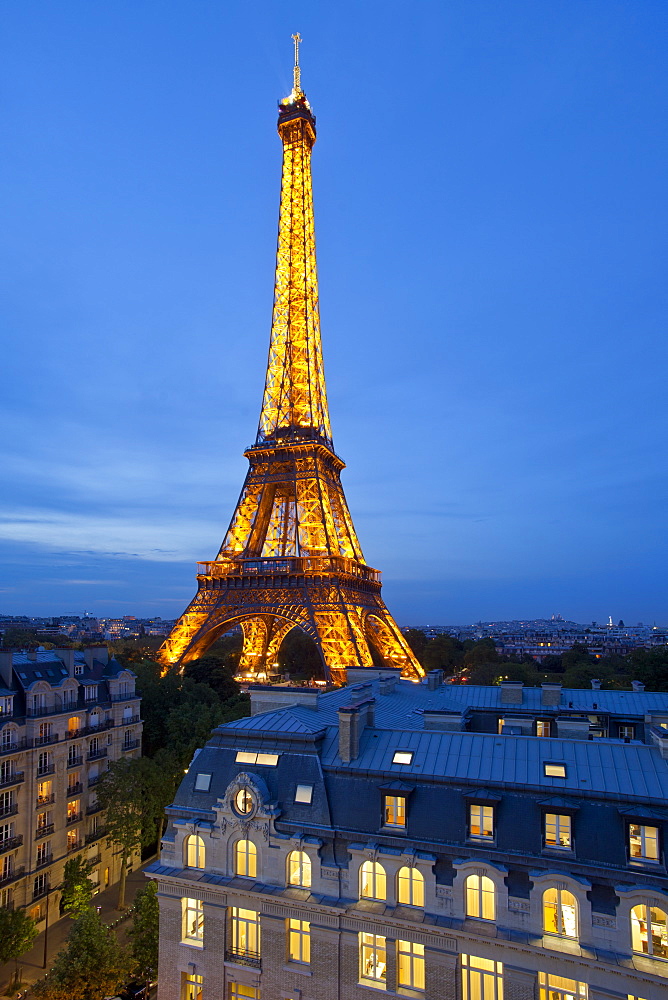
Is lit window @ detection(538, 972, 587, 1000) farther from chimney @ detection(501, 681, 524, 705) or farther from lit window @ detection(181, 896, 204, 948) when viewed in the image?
chimney @ detection(501, 681, 524, 705)

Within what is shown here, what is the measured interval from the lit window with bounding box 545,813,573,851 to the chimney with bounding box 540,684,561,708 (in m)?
13.6

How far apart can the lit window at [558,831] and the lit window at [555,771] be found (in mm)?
1162

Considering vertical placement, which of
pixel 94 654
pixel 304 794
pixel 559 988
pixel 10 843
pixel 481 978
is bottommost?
pixel 10 843

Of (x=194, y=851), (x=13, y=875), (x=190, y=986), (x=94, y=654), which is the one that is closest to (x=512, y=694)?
(x=194, y=851)

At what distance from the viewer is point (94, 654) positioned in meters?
39.2

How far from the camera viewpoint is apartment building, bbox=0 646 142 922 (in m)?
28.9

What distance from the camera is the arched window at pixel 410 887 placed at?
55.8 ft

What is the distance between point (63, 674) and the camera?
34594mm

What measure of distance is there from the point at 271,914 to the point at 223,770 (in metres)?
4.42

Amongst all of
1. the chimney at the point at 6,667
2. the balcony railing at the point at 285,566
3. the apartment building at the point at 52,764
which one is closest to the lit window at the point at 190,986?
the apartment building at the point at 52,764

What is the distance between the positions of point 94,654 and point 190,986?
23381 mm

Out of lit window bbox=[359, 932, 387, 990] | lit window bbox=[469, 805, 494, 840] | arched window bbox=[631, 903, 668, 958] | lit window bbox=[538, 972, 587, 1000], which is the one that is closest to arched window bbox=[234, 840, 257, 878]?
lit window bbox=[359, 932, 387, 990]

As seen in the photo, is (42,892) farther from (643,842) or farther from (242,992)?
(643,842)

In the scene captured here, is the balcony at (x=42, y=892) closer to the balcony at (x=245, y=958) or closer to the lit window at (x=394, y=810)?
the balcony at (x=245, y=958)
